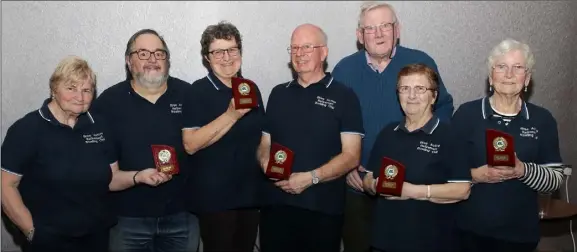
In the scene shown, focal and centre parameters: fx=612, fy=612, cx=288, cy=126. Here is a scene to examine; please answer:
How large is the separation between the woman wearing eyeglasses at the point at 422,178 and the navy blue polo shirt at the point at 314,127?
34 centimetres

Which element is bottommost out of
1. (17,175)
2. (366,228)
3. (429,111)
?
(366,228)

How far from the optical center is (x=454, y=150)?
300cm

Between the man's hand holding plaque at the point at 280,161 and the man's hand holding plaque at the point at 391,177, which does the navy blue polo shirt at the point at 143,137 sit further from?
the man's hand holding plaque at the point at 391,177

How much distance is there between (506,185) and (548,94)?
2003mm

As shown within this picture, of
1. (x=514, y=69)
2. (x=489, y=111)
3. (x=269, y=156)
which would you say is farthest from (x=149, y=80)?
(x=514, y=69)

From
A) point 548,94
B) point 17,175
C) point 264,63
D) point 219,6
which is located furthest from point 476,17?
point 17,175

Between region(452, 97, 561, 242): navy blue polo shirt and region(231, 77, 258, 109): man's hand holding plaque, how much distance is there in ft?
3.47

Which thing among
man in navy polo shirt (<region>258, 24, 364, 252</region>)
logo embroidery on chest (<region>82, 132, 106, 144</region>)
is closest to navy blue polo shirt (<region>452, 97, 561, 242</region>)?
man in navy polo shirt (<region>258, 24, 364, 252</region>)

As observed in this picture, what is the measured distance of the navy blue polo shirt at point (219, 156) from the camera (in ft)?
10.9

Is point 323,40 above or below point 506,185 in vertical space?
above

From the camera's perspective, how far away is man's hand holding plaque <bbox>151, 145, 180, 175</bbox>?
3.15m

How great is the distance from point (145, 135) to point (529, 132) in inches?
78.4

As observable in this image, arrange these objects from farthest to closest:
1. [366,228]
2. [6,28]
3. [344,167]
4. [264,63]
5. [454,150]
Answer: [264,63]
[6,28]
[366,228]
[344,167]
[454,150]

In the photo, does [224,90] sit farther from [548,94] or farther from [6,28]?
[548,94]
